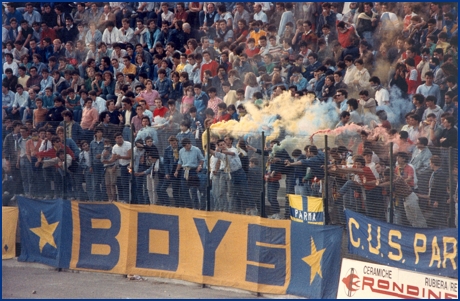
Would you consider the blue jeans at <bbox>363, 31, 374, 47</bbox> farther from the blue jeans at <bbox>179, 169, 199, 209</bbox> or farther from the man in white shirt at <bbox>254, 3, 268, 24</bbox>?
the blue jeans at <bbox>179, 169, 199, 209</bbox>

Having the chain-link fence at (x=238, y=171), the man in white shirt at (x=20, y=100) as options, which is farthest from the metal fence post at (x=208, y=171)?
the man in white shirt at (x=20, y=100)

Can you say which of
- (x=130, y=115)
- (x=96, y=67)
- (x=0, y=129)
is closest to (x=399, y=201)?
(x=130, y=115)

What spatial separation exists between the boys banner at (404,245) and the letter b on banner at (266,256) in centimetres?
139

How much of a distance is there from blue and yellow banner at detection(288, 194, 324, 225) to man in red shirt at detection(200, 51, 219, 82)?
531cm

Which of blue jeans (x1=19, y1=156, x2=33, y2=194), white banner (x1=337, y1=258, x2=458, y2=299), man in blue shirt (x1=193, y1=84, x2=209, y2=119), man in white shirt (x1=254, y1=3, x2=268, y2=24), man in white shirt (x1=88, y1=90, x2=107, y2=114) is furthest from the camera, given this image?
man in white shirt (x1=88, y1=90, x2=107, y2=114)

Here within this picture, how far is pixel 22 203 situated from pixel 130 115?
9.68 ft

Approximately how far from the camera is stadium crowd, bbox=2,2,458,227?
40.6 feet

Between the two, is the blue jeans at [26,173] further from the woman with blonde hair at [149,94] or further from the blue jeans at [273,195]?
the blue jeans at [273,195]

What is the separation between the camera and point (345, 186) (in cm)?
1218

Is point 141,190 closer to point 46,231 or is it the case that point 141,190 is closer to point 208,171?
point 208,171

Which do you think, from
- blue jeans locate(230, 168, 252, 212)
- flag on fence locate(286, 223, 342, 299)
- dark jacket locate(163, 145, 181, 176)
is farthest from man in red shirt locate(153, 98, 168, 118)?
flag on fence locate(286, 223, 342, 299)

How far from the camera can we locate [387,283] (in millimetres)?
11062

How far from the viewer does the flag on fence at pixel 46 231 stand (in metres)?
15.5

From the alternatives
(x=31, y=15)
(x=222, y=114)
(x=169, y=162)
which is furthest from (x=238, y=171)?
(x=31, y=15)
